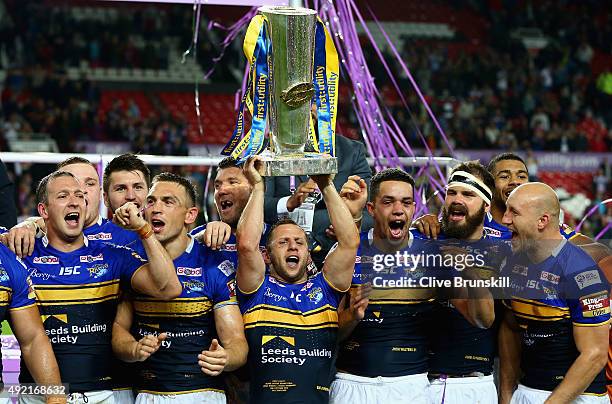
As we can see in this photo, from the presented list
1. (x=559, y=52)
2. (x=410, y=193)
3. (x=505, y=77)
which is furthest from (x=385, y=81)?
(x=410, y=193)

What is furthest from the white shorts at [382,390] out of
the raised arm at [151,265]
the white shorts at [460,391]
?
the raised arm at [151,265]

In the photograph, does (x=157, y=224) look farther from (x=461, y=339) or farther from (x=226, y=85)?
(x=226, y=85)

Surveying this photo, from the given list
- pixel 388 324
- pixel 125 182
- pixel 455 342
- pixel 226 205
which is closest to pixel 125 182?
pixel 125 182

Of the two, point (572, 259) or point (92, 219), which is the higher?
point (92, 219)

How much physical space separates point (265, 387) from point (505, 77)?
1668 cm

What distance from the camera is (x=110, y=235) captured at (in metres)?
5.07

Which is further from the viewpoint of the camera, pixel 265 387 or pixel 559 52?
pixel 559 52

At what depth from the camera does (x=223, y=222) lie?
495 centimetres

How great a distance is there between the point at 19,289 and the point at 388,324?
68.1 inches

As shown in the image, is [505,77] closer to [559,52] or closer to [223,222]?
[559,52]

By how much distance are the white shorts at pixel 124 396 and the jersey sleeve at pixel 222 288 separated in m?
0.63

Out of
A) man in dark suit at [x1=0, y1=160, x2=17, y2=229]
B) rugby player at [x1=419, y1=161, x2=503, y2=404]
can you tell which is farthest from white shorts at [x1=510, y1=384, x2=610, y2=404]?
man in dark suit at [x1=0, y1=160, x2=17, y2=229]

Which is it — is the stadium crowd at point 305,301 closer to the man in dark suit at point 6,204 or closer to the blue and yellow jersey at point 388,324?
the blue and yellow jersey at point 388,324

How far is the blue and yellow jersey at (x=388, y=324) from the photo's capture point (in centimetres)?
484
